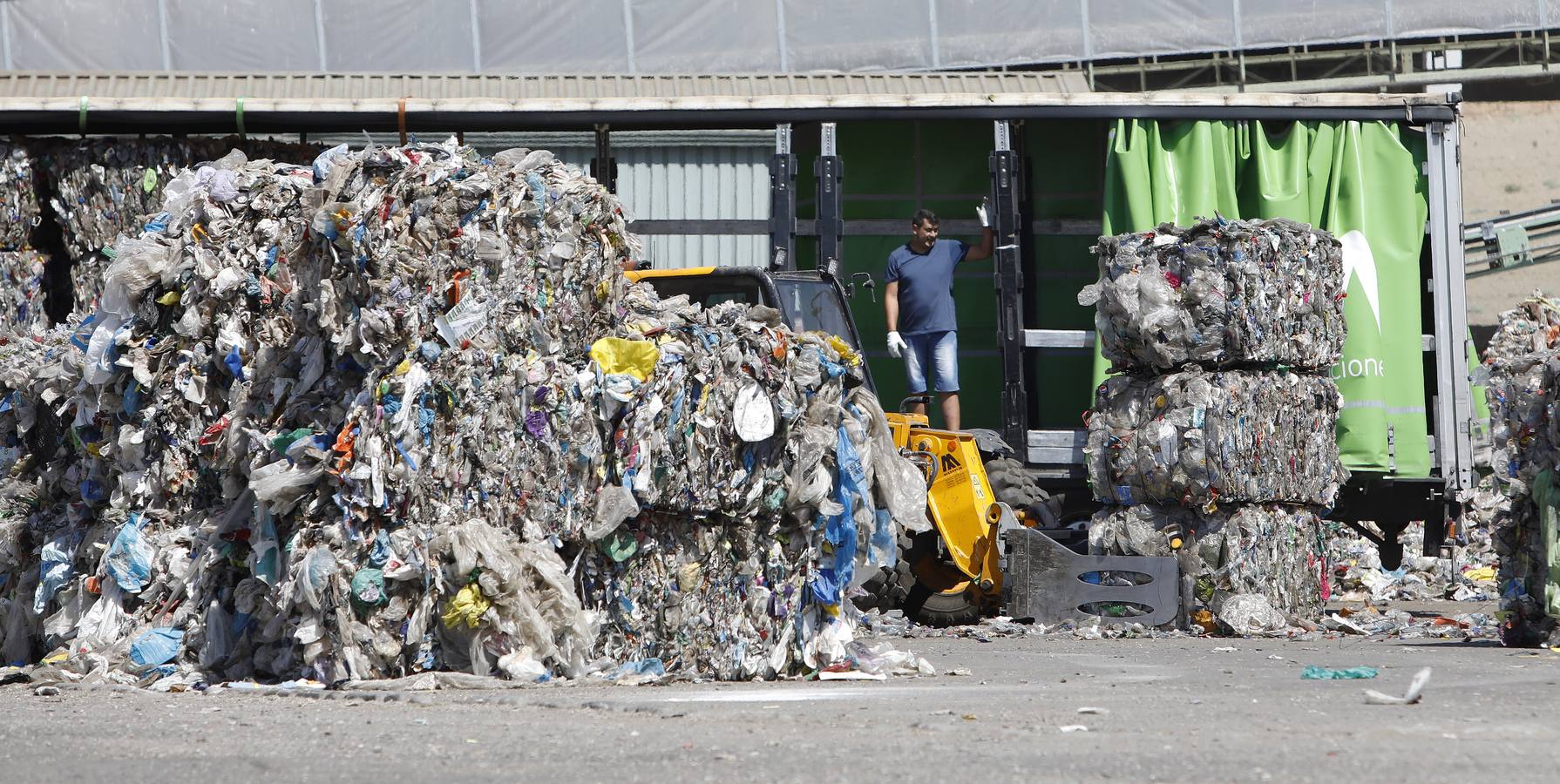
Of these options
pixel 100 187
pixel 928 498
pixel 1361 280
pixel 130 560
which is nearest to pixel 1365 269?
pixel 1361 280

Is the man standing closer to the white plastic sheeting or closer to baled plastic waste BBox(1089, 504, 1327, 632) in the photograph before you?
baled plastic waste BBox(1089, 504, 1327, 632)

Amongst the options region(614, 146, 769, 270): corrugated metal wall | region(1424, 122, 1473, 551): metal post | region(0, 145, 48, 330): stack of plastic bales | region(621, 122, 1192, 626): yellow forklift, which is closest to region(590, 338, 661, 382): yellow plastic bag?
region(621, 122, 1192, 626): yellow forklift

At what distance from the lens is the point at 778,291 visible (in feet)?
32.9

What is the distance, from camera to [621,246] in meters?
7.21

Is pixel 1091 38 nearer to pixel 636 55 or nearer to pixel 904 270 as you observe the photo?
pixel 636 55

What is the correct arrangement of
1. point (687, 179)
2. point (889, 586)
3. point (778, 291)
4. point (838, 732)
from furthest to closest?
point (687, 179)
point (778, 291)
point (889, 586)
point (838, 732)

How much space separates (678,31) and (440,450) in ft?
41.4

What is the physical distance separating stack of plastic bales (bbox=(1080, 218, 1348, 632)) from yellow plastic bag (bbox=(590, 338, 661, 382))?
372 cm

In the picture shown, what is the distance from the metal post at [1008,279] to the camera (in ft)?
38.8

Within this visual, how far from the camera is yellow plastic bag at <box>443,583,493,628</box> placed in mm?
6367

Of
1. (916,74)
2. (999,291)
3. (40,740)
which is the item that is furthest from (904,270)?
(40,740)

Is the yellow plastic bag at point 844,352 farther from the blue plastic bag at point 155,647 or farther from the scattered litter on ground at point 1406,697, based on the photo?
the blue plastic bag at point 155,647

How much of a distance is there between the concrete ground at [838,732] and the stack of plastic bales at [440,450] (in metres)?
0.33

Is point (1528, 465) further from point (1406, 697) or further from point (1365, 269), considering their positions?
point (1365, 269)
